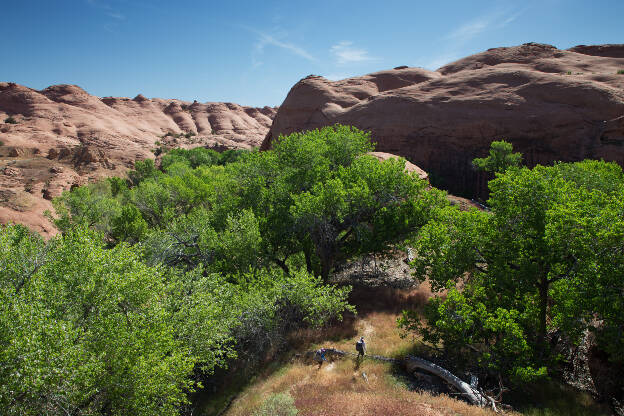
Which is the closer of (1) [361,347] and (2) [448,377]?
(2) [448,377]

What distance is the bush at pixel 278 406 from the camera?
1142 cm

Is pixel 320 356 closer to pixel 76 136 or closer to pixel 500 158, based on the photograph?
pixel 500 158

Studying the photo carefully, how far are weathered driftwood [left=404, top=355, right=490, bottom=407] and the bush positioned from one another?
5828 millimetres

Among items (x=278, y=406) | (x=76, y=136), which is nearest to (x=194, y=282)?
(x=278, y=406)

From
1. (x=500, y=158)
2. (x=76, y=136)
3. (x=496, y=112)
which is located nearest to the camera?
(x=500, y=158)

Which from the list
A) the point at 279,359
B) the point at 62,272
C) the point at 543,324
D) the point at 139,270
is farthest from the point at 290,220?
the point at 543,324

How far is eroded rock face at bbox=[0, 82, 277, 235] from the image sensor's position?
42812 millimetres

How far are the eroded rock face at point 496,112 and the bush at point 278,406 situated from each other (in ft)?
137

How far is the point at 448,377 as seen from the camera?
1309cm

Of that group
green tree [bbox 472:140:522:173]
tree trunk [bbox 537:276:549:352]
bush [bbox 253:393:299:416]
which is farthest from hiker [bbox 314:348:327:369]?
green tree [bbox 472:140:522:173]

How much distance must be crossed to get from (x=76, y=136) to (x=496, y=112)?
89250 mm

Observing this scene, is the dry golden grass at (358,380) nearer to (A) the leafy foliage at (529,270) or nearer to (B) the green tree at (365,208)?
(A) the leafy foliage at (529,270)

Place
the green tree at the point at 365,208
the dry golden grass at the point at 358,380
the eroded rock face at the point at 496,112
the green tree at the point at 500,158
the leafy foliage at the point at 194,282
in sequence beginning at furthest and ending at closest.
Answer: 1. the eroded rock face at the point at 496,112
2. the green tree at the point at 500,158
3. the green tree at the point at 365,208
4. the dry golden grass at the point at 358,380
5. the leafy foliage at the point at 194,282

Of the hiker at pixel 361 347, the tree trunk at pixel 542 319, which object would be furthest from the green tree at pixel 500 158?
the hiker at pixel 361 347
